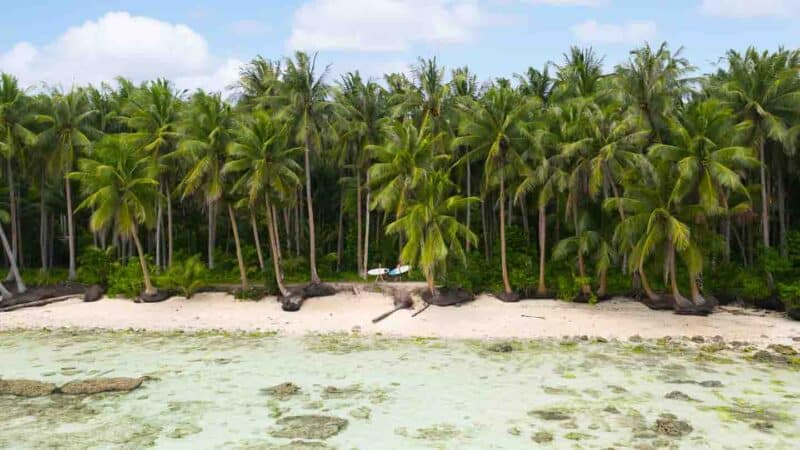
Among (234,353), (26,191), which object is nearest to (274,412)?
(234,353)

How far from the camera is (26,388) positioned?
58.4ft

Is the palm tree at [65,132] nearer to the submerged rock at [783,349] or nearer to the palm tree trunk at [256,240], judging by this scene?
the palm tree trunk at [256,240]

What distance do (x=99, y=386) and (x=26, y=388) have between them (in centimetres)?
203

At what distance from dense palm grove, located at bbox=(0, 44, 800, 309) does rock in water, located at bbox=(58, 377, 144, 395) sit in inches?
487

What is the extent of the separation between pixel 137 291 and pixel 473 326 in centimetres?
1754

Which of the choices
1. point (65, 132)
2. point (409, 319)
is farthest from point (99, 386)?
point (65, 132)

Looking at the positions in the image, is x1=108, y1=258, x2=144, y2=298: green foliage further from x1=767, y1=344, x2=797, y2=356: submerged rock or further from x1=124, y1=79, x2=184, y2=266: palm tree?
x1=767, y1=344, x2=797, y2=356: submerged rock

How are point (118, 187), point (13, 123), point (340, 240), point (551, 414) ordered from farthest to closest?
point (340, 240) → point (13, 123) → point (118, 187) → point (551, 414)

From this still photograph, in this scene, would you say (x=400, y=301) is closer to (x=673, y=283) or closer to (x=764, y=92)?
(x=673, y=283)

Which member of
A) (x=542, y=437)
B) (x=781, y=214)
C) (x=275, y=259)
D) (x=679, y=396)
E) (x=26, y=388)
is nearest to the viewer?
(x=542, y=437)

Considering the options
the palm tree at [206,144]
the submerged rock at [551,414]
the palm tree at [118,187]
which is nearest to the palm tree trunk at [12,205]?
the palm tree at [118,187]

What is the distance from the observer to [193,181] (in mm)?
30453

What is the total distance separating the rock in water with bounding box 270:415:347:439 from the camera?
45.8 ft

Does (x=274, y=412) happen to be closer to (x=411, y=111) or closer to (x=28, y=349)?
(x=28, y=349)
